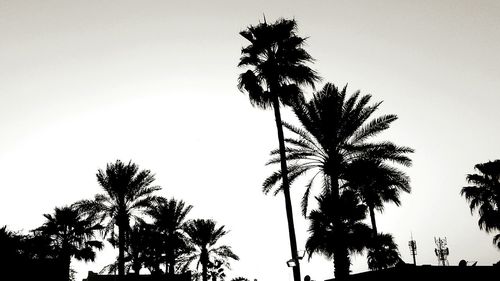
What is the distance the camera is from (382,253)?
26469mm

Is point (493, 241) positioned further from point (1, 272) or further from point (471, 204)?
point (1, 272)

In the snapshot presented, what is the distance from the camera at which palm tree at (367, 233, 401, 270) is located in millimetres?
25578

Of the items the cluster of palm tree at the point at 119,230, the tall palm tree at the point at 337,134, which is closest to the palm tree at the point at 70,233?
the cluster of palm tree at the point at 119,230

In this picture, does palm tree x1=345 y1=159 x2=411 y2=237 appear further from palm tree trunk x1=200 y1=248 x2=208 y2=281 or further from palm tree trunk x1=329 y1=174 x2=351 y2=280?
palm tree trunk x1=200 y1=248 x2=208 y2=281

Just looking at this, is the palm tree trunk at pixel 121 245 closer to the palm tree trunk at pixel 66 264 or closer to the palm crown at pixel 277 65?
the palm tree trunk at pixel 66 264

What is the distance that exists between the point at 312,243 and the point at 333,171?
13.7 feet

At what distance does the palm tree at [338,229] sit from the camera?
2169cm

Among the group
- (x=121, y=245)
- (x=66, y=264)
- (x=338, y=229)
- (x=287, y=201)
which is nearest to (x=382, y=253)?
(x=338, y=229)

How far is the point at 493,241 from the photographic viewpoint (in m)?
30.6

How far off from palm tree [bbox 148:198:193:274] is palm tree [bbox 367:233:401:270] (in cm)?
2000

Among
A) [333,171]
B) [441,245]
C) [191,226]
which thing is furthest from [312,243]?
[441,245]

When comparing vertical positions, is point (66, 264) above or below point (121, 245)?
below

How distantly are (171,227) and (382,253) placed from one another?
21.7 m

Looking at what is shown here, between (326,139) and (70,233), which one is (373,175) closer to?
(326,139)
